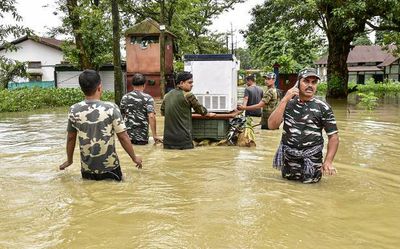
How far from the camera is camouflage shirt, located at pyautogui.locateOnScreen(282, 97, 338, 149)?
5133mm

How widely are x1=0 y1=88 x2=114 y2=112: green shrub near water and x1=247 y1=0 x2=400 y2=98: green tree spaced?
1235 centimetres

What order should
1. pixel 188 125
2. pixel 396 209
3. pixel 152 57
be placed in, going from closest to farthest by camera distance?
pixel 396 209
pixel 188 125
pixel 152 57

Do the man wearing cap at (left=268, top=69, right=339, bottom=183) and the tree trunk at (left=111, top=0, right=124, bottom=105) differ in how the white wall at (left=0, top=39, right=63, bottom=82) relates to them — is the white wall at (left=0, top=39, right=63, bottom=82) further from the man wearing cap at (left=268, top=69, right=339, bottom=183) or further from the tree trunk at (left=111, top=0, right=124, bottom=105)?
the man wearing cap at (left=268, top=69, right=339, bottom=183)

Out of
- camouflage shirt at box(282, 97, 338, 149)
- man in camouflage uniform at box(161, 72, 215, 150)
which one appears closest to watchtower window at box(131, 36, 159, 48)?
man in camouflage uniform at box(161, 72, 215, 150)

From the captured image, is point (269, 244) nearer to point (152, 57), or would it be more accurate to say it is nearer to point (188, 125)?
point (188, 125)

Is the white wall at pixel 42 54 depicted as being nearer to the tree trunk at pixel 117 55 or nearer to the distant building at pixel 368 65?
the tree trunk at pixel 117 55

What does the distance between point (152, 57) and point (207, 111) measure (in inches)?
644

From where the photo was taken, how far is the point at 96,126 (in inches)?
199

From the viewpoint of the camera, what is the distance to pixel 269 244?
3668mm

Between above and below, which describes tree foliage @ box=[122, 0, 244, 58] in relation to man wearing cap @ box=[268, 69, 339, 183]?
above

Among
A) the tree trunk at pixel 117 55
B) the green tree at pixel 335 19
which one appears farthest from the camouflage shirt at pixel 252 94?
the green tree at pixel 335 19

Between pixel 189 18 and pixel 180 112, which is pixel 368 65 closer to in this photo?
pixel 189 18

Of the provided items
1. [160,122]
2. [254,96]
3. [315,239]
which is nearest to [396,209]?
[315,239]

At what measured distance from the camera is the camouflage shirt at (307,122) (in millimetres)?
5133
